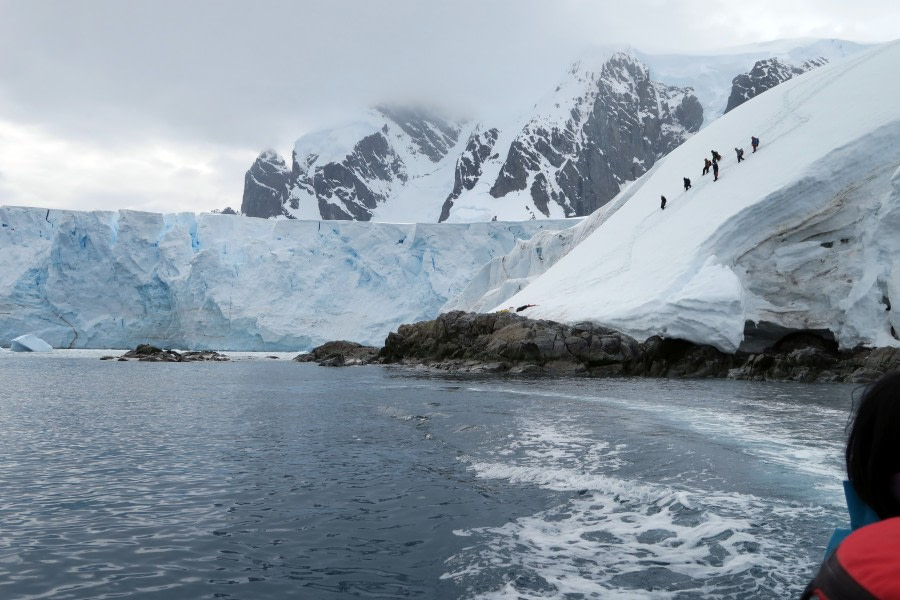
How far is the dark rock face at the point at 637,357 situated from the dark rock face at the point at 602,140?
323 feet

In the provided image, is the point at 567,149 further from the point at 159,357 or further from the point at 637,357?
the point at 637,357

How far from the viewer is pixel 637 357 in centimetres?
2425

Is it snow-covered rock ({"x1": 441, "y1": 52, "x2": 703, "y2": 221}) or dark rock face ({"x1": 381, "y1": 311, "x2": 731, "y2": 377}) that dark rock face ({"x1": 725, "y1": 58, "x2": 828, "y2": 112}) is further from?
dark rock face ({"x1": 381, "y1": 311, "x2": 731, "y2": 377})

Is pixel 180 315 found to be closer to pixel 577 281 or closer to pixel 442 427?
pixel 577 281

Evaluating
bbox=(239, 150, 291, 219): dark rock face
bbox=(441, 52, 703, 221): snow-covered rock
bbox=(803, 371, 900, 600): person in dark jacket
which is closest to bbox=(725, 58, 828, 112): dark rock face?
bbox=(441, 52, 703, 221): snow-covered rock

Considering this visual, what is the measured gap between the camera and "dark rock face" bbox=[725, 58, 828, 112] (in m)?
102

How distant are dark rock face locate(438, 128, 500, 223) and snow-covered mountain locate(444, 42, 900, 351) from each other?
341 feet

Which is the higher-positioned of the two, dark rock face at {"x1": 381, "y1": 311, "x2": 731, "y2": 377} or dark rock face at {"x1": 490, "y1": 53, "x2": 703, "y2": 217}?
dark rock face at {"x1": 490, "y1": 53, "x2": 703, "y2": 217}

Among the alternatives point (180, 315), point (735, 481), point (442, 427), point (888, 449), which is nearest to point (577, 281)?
point (442, 427)

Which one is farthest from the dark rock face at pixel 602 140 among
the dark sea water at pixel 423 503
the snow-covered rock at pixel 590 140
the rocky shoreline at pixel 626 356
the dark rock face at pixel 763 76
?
the dark sea water at pixel 423 503

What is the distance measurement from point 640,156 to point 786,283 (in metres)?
118

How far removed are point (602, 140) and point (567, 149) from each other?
788 cm

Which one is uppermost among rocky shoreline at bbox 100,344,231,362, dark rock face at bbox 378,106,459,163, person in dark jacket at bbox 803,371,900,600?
dark rock face at bbox 378,106,459,163

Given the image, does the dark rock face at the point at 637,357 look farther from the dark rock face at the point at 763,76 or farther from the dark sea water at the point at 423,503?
the dark rock face at the point at 763,76
